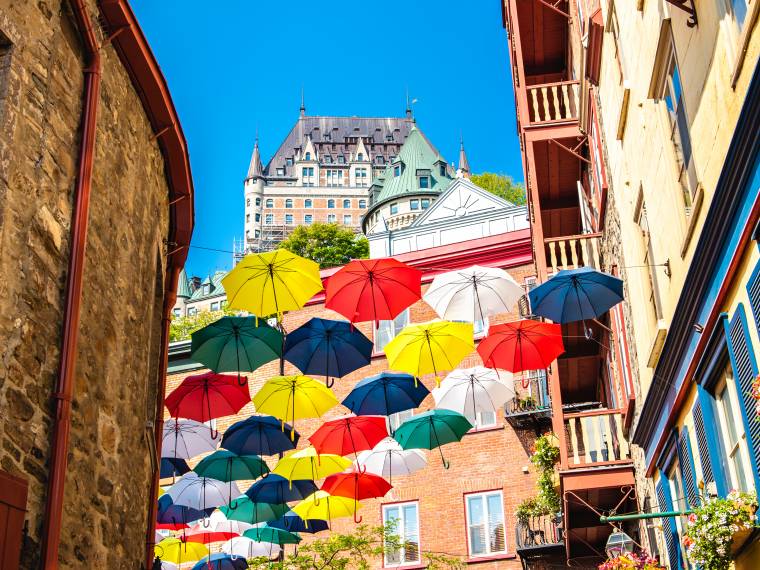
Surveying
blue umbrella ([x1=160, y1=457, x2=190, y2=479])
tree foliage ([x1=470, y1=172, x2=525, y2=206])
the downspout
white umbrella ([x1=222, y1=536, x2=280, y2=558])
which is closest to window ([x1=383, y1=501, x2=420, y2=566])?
white umbrella ([x1=222, y1=536, x2=280, y2=558])

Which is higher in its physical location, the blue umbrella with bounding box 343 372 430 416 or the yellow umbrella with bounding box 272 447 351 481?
the blue umbrella with bounding box 343 372 430 416

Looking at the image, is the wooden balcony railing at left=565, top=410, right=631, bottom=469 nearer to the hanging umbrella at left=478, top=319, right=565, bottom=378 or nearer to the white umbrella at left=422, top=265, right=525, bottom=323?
the hanging umbrella at left=478, top=319, right=565, bottom=378

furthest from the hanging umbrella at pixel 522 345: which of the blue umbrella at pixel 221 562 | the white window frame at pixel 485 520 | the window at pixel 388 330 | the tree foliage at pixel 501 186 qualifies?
the tree foliage at pixel 501 186

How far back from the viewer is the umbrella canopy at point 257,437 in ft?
64.0

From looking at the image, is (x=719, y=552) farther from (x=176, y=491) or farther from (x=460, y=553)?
(x=460, y=553)

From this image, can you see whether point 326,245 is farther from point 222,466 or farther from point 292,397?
point 292,397

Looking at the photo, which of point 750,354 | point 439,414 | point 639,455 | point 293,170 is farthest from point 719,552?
point 293,170

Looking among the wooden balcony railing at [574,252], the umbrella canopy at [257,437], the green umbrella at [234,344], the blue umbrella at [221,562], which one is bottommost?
the blue umbrella at [221,562]

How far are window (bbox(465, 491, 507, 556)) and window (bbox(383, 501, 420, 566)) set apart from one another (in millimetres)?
1485

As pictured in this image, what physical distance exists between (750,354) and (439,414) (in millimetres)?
10261

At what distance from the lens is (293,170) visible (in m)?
160

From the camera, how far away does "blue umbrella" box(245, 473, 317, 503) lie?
68.2ft

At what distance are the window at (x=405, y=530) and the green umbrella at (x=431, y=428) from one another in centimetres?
968

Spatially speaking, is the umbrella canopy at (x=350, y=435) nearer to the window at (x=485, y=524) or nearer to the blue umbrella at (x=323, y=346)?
the blue umbrella at (x=323, y=346)
